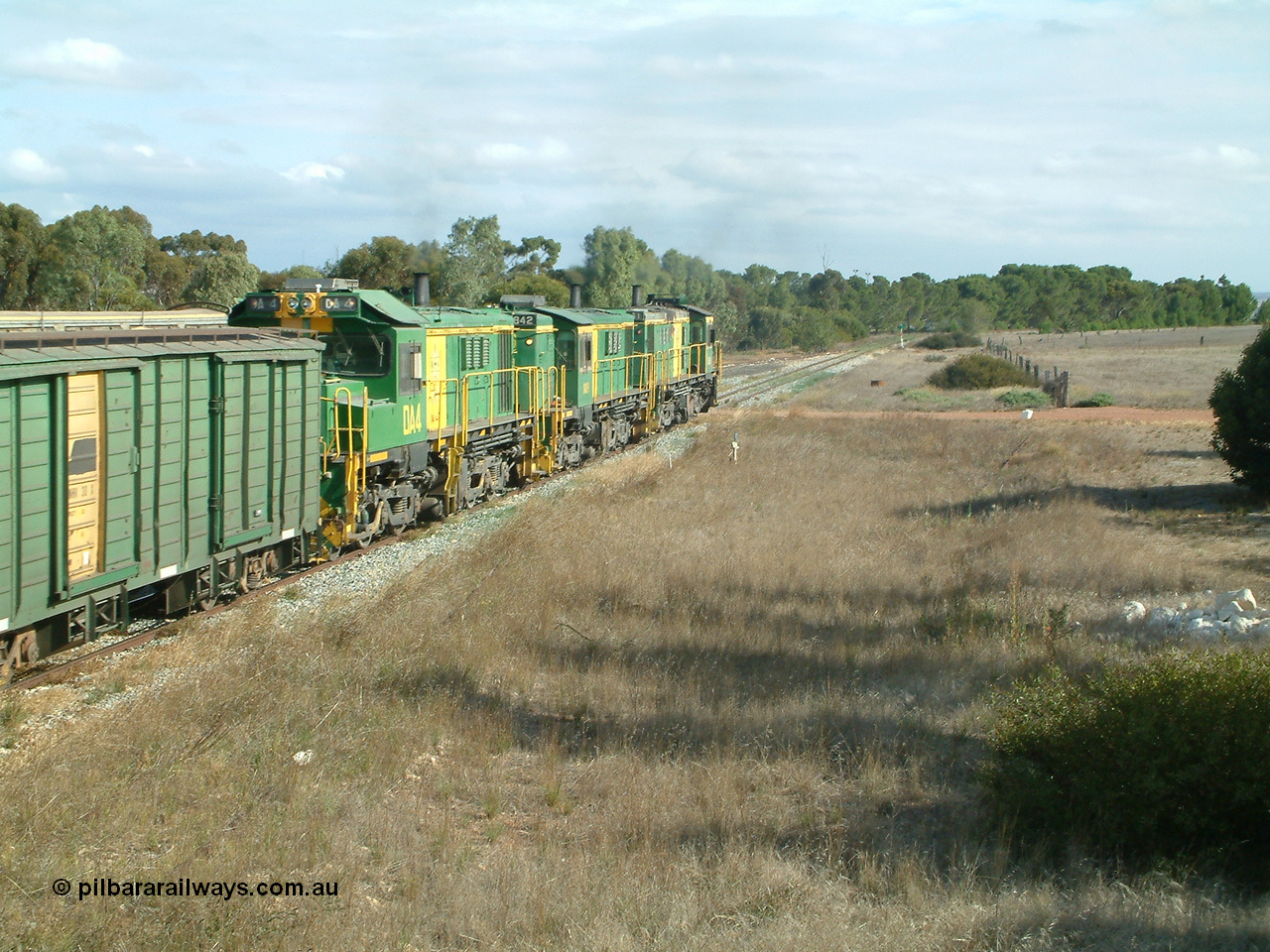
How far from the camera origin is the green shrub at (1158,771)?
5973 millimetres

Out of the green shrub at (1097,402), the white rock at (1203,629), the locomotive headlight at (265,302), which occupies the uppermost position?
the locomotive headlight at (265,302)

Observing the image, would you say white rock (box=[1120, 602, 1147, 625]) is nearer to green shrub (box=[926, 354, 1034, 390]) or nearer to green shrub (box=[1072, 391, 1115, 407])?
green shrub (box=[1072, 391, 1115, 407])

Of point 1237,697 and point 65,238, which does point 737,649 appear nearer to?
point 1237,697

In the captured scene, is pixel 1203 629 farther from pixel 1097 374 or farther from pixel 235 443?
pixel 1097 374

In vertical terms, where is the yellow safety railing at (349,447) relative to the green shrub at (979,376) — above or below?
below

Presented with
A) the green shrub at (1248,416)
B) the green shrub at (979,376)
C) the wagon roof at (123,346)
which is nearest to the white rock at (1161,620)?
the wagon roof at (123,346)

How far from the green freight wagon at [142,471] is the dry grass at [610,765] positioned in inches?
30.2

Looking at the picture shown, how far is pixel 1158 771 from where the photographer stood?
20.2ft

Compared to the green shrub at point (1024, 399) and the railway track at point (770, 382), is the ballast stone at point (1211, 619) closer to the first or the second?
the railway track at point (770, 382)

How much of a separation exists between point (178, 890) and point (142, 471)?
5.17 metres

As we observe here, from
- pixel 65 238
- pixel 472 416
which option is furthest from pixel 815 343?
pixel 472 416

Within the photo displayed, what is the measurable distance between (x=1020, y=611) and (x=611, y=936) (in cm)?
761

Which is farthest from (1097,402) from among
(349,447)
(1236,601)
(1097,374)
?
(349,447)

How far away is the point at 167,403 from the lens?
9.61 meters
